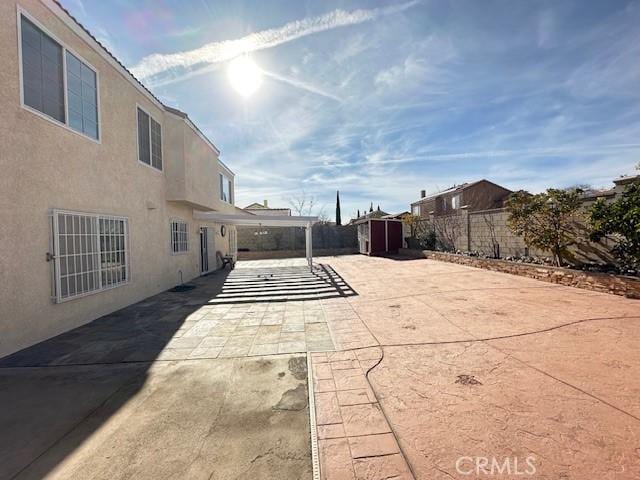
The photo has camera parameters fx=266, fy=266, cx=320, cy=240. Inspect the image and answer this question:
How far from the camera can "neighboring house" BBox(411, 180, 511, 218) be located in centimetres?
2967

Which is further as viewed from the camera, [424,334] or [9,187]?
[424,334]

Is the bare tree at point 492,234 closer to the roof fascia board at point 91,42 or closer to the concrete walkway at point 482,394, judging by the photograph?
the concrete walkway at point 482,394

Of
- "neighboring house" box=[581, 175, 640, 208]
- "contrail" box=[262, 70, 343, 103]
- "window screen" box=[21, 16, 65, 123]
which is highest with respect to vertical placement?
"contrail" box=[262, 70, 343, 103]

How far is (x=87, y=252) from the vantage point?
600cm

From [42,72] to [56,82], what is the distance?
30 centimetres

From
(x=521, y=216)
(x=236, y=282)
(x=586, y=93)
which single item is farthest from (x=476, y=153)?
(x=236, y=282)

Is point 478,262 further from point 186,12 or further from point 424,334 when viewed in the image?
point 186,12

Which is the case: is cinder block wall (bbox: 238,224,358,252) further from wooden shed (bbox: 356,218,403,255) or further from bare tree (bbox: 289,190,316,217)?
bare tree (bbox: 289,190,316,217)

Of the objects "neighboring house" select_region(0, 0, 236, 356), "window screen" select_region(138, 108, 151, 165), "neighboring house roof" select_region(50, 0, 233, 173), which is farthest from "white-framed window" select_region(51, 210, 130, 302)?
"neighboring house roof" select_region(50, 0, 233, 173)

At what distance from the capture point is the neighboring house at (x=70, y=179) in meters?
4.42

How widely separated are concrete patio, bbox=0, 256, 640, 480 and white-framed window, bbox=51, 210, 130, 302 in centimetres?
100

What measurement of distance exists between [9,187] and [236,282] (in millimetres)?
→ 7304

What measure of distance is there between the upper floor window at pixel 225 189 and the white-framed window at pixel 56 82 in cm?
997

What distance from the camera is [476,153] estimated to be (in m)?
22.2
